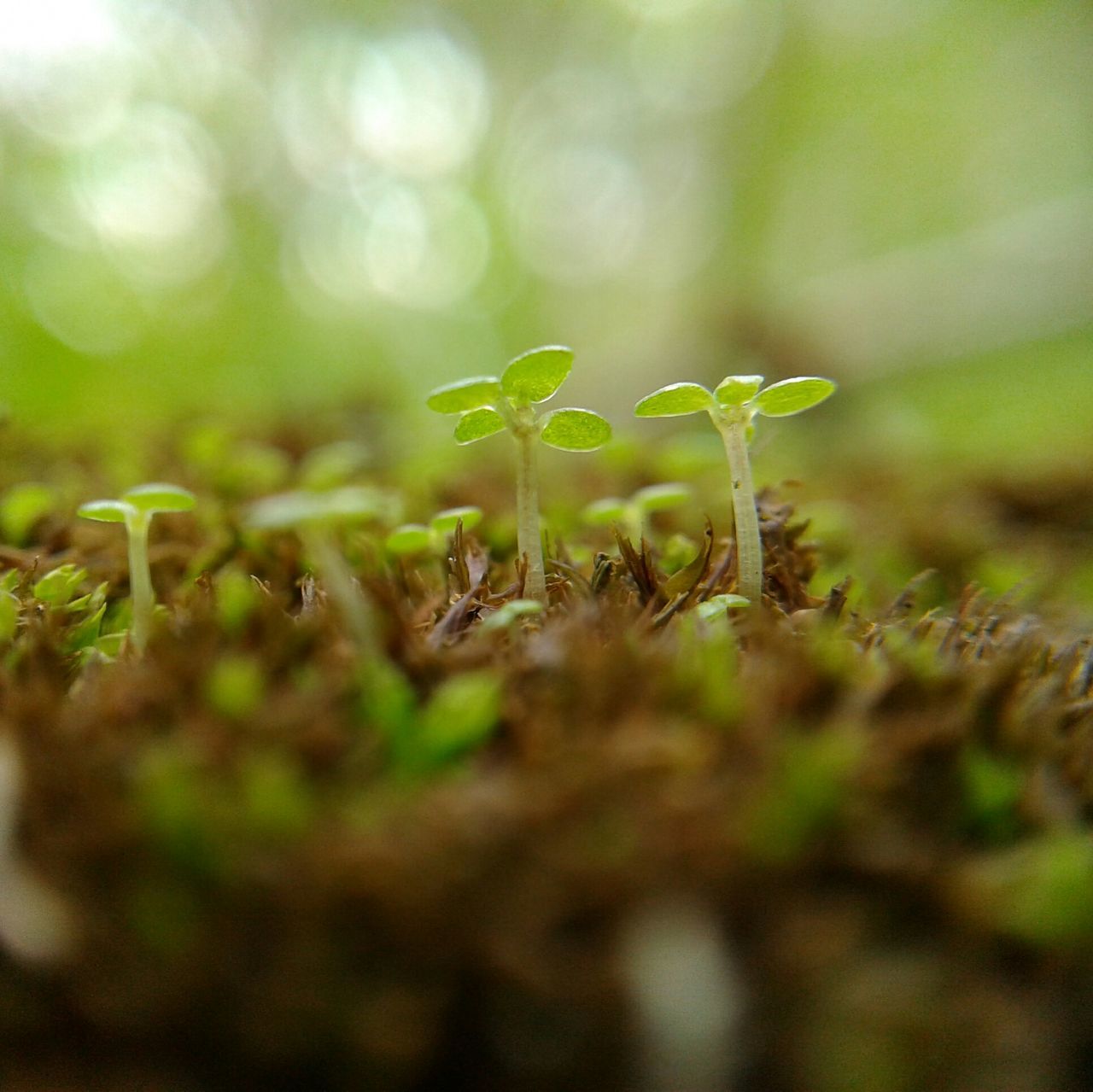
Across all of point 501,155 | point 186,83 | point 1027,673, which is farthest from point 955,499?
point 501,155

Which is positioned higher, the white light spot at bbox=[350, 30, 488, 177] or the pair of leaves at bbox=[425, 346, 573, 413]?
the white light spot at bbox=[350, 30, 488, 177]

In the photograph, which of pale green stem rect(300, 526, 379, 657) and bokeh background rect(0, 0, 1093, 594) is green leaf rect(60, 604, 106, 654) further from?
bokeh background rect(0, 0, 1093, 594)

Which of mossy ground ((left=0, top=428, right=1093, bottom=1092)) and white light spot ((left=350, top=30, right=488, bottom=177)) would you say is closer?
mossy ground ((left=0, top=428, right=1093, bottom=1092))

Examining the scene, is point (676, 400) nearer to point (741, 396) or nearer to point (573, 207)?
point (741, 396)

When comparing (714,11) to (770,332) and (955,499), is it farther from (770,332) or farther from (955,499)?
(955,499)

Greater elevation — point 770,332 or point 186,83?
point 186,83

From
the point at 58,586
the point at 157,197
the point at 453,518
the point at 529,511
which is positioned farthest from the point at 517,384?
the point at 157,197

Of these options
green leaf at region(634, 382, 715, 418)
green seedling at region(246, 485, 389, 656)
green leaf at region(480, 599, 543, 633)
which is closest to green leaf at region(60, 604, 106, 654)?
green seedling at region(246, 485, 389, 656)

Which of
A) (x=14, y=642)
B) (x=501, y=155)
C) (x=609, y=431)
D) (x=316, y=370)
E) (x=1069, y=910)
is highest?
(x=501, y=155)
